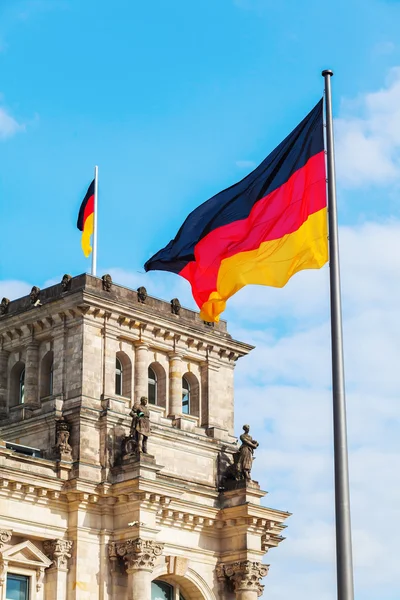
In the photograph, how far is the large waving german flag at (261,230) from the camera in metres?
30.3

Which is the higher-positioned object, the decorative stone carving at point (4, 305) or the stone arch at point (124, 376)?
the decorative stone carving at point (4, 305)

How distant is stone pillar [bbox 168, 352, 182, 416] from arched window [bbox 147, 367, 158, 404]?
2.21 feet

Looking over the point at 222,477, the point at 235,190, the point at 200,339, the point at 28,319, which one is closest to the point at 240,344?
the point at 200,339

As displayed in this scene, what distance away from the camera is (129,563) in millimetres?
51312

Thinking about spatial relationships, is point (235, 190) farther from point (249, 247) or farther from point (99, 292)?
point (99, 292)

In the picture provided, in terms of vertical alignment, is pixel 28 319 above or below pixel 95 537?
above

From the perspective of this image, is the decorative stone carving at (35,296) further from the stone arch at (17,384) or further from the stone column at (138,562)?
the stone column at (138,562)

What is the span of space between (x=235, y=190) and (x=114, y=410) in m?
23.5

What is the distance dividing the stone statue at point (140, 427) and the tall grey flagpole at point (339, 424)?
2614 cm

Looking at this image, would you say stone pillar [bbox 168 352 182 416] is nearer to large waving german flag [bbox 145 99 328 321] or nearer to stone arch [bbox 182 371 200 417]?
stone arch [bbox 182 371 200 417]

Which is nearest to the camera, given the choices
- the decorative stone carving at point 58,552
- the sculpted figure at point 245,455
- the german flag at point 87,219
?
the decorative stone carving at point 58,552

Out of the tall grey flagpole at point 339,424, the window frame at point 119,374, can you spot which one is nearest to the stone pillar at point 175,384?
the window frame at point 119,374

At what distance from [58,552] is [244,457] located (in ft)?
33.9

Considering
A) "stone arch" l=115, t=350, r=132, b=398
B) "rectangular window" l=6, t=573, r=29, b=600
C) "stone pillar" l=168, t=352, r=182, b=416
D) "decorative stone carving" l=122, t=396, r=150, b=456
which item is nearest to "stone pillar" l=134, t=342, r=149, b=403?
"stone arch" l=115, t=350, r=132, b=398
